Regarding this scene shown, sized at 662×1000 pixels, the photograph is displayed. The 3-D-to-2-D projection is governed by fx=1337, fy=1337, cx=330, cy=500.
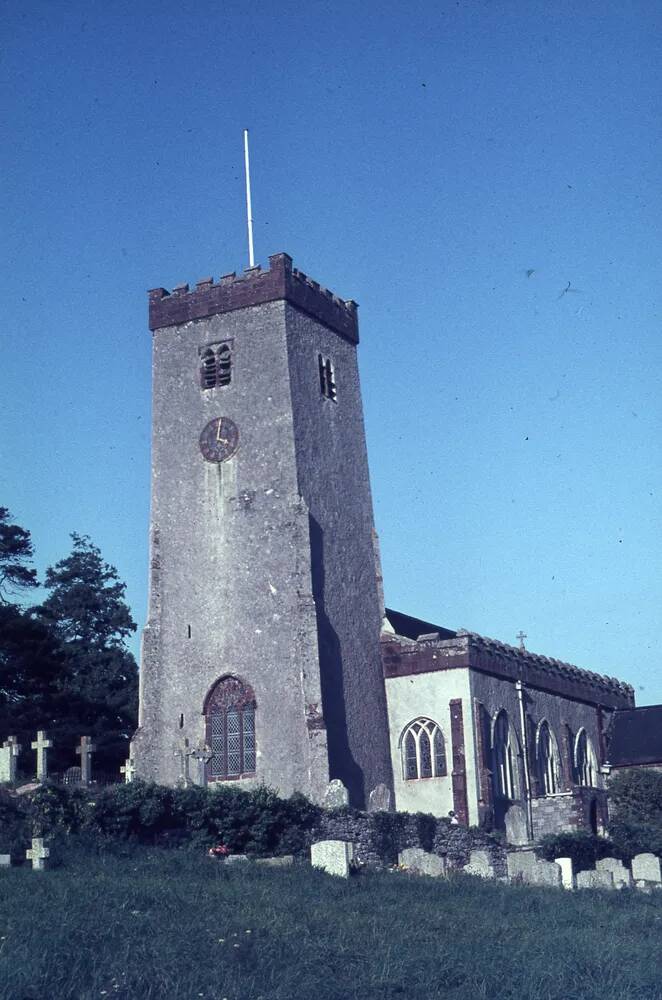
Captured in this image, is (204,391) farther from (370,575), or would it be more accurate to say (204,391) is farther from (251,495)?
(370,575)

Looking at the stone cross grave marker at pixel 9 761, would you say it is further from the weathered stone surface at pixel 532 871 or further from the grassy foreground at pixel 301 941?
the weathered stone surface at pixel 532 871

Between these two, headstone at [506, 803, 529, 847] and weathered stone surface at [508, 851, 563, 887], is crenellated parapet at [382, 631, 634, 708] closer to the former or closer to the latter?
headstone at [506, 803, 529, 847]

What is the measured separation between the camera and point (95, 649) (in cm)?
6644

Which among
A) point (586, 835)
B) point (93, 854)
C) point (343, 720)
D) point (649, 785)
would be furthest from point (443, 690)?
point (93, 854)

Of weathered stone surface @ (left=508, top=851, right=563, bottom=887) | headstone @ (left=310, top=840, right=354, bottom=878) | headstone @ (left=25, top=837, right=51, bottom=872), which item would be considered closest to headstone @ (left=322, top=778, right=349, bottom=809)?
weathered stone surface @ (left=508, top=851, right=563, bottom=887)

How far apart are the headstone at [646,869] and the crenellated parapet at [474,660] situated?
35.1ft

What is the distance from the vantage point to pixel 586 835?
3994cm

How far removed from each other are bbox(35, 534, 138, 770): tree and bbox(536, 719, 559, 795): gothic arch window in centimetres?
1732

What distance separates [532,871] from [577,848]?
8605mm

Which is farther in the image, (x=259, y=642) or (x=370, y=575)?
(x=370, y=575)

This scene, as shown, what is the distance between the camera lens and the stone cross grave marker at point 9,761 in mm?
32375

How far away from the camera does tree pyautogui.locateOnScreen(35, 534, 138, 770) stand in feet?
179

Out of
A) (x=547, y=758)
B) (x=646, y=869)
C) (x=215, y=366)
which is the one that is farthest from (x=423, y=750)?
(x=215, y=366)

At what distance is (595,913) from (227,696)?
2069 centimetres
